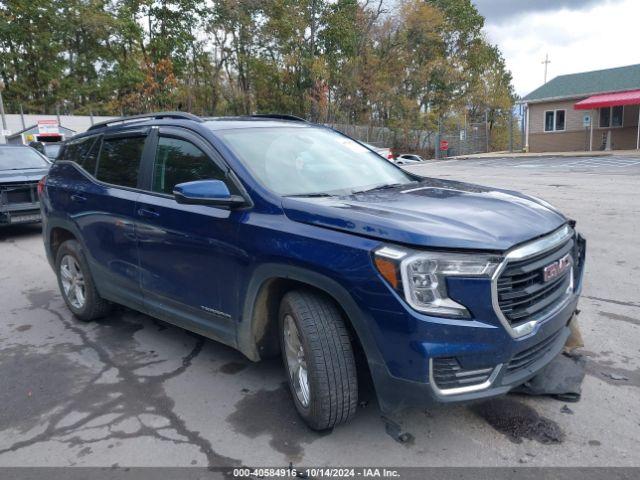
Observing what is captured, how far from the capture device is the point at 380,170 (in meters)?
4.11

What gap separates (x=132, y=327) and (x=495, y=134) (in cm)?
4292

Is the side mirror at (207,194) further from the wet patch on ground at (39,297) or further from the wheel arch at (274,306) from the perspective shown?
the wet patch on ground at (39,297)

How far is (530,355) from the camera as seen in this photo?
8.89 feet

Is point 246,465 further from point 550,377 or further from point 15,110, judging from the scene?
point 15,110

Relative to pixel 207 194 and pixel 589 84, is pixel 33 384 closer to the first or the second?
pixel 207 194

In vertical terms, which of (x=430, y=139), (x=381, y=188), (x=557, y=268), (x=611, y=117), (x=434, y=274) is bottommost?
(x=430, y=139)

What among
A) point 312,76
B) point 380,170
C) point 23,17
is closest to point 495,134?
point 312,76

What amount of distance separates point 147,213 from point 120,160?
82cm

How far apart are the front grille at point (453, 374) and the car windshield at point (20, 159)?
10009 millimetres

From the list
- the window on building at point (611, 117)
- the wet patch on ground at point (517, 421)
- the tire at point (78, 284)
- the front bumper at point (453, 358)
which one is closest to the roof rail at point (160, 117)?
the tire at point (78, 284)

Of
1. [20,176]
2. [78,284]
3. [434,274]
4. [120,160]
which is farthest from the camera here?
[20,176]

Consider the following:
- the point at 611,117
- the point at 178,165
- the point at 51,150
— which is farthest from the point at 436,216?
the point at 611,117

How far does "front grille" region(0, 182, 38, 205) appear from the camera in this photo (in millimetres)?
9133

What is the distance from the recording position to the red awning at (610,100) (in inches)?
1050
